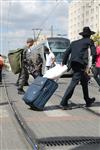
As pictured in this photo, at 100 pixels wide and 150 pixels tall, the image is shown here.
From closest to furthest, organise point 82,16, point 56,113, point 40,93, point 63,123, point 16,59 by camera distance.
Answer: point 63,123
point 56,113
point 40,93
point 16,59
point 82,16

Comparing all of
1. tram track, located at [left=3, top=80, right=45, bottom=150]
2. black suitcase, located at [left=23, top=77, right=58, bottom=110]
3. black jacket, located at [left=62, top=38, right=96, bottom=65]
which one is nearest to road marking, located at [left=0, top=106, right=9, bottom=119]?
tram track, located at [left=3, top=80, right=45, bottom=150]

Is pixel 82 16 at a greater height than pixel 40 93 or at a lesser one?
greater

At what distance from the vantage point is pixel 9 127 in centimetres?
995

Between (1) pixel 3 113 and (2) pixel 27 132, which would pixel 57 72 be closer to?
(1) pixel 3 113

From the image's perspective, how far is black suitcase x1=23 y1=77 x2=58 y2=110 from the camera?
12.4 m

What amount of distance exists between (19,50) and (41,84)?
5131 millimetres

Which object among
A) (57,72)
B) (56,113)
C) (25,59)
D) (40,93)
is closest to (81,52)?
(57,72)

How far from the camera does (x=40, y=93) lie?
12.5 meters

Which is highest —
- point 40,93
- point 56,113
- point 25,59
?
point 25,59

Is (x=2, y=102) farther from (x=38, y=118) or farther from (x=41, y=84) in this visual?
(x=38, y=118)

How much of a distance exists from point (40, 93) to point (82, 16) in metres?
113

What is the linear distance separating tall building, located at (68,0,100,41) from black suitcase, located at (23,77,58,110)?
8990 cm

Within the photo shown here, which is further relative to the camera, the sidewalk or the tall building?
the tall building

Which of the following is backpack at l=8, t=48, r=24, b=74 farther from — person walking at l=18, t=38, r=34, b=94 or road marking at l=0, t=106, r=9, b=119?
road marking at l=0, t=106, r=9, b=119
